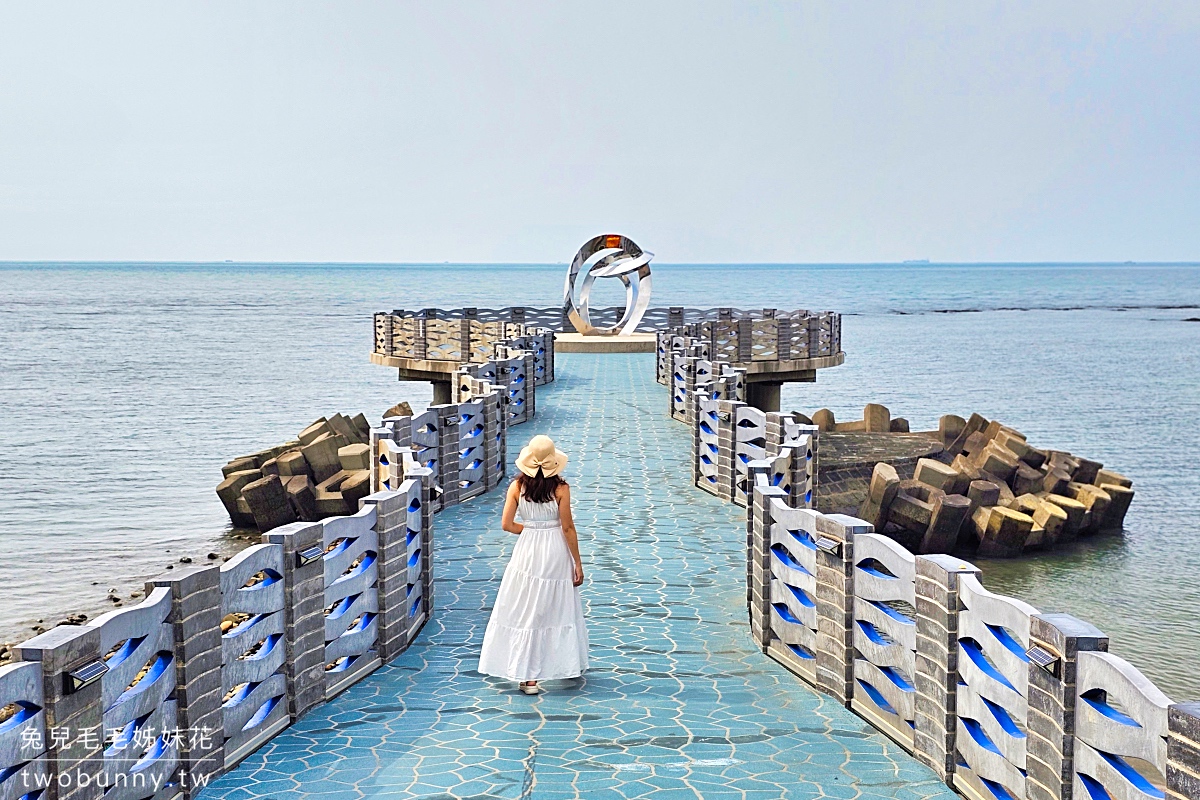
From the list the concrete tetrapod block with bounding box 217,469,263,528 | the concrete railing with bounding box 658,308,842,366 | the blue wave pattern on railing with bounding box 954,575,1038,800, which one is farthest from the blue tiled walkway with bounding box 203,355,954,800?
the concrete railing with bounding box 658,308,842,366

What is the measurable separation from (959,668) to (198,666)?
12.7 ft

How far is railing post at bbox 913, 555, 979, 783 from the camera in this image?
654cm

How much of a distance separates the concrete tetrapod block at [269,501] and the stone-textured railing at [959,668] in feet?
50.0

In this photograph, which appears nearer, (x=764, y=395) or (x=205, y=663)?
(x=205, y=663)

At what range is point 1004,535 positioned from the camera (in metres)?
22.5

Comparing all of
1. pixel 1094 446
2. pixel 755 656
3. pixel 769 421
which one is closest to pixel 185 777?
pixel 755 656

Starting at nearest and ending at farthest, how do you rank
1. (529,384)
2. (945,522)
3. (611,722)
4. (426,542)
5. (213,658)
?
(213,658)
(611,722)
(426,542)
(945,522)
(529,384)

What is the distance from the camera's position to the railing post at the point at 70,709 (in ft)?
16.8

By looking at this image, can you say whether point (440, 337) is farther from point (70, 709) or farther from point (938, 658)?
point (70, 709)

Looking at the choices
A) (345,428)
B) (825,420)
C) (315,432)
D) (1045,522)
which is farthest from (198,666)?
(825,420)

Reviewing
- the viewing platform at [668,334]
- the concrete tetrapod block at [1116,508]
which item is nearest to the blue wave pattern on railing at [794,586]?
the concrete tetrapod block at [1116,508]

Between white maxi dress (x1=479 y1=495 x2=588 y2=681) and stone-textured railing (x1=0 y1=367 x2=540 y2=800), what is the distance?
1070 millimetres

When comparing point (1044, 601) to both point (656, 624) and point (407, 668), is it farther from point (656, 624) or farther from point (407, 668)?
point (407, 668)

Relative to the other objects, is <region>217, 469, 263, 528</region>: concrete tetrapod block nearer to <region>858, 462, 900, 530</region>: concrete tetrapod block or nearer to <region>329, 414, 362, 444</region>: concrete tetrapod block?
<region>329, 414, 362, 444</region>: concrete tetrapod block
